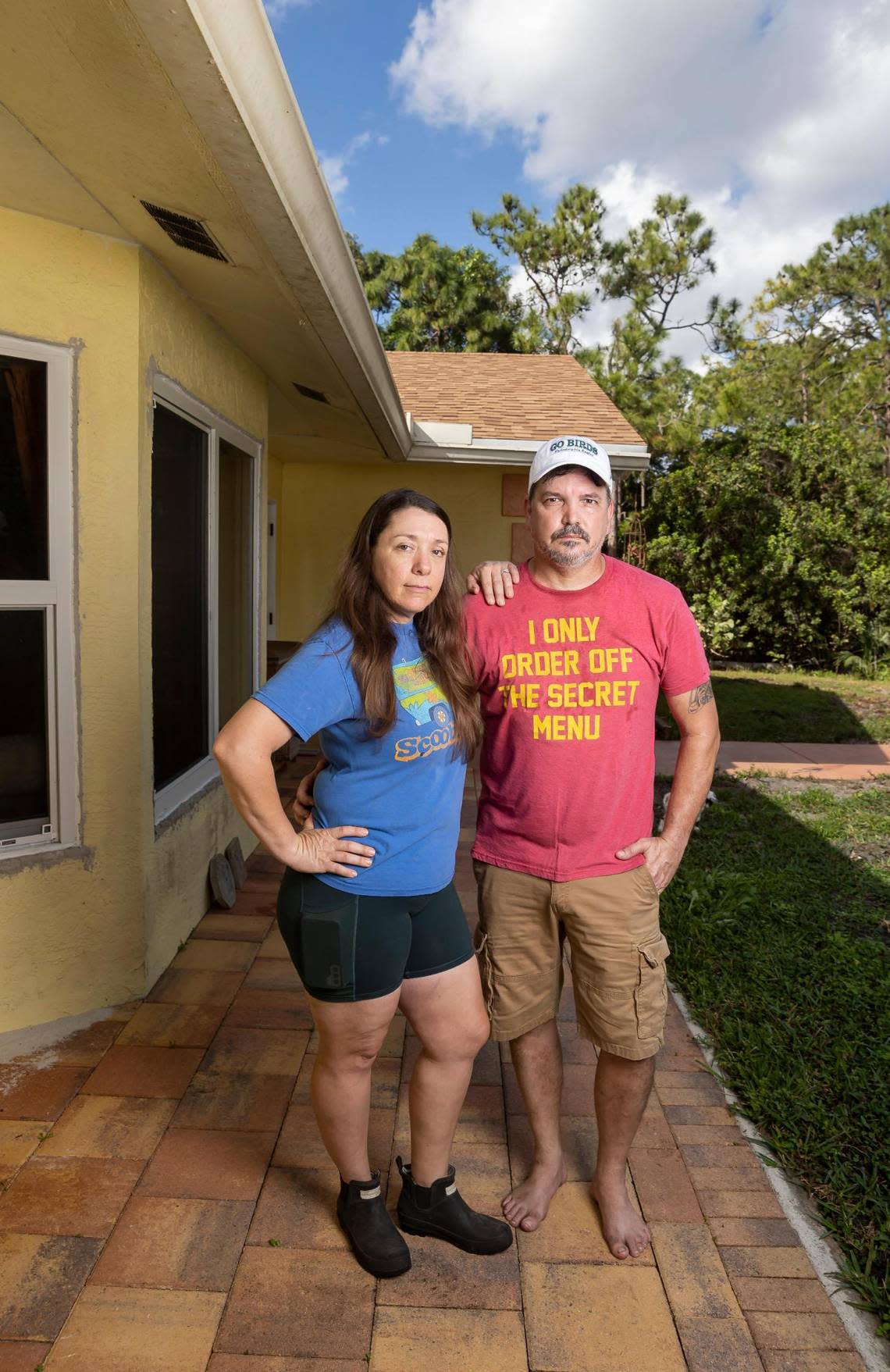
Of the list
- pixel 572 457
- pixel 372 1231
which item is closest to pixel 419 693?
pixel 572 457

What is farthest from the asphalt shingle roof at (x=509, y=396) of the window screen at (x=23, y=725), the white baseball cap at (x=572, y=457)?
the white baseball cap at (x=572, y=457)

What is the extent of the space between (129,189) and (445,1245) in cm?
278

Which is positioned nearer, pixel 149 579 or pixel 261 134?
pixel 261 134

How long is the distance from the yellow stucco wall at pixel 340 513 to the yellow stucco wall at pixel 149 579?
3.83 meters

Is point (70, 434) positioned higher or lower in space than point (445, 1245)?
higher

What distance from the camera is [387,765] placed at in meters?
1.89

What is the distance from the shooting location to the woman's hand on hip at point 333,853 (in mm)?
1851

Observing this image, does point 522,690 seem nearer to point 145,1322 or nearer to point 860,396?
point 145,1322

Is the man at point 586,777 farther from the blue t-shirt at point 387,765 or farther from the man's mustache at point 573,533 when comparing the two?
the blue t-shirt at point 387,765

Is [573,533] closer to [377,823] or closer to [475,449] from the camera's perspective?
[377,823]

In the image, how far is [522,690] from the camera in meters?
2.11

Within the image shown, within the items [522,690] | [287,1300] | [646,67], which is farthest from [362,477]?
[646,67]

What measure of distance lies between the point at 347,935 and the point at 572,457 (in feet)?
3.80

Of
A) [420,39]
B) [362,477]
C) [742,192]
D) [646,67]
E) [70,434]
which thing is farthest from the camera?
[742,192]
